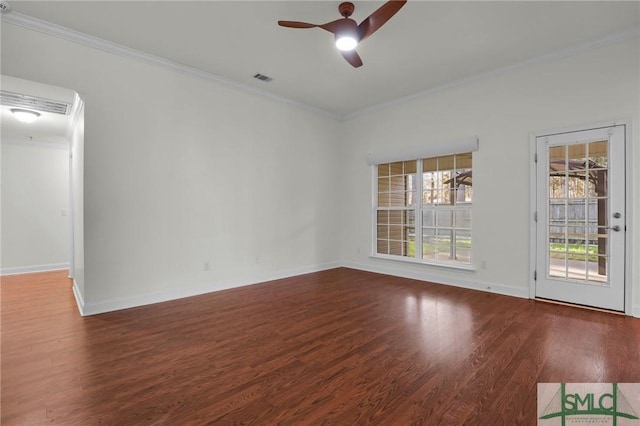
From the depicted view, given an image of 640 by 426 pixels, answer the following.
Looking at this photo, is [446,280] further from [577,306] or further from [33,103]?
[33,103]

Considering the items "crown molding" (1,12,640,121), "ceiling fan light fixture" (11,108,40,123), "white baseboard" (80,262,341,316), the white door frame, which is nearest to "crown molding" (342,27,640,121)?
"crown molding" (1,12,640,121)

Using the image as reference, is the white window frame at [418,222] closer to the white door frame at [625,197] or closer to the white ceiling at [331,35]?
the white door frame at [625,197]

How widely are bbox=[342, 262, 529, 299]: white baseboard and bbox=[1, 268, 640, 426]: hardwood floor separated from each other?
26 cm

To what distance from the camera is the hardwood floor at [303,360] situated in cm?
173

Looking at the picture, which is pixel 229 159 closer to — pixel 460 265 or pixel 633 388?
pixel 460 265

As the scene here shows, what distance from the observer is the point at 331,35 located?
3264 millimetres

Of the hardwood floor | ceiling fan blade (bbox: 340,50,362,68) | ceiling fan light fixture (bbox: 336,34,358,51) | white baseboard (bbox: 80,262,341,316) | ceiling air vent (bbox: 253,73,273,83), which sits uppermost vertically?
ceiling air vent (bbox: 253,73,273,83)

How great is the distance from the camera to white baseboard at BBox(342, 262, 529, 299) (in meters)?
3.96

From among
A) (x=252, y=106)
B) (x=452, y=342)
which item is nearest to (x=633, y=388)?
(x=452, y=342)

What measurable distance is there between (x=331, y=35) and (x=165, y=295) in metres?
3.69

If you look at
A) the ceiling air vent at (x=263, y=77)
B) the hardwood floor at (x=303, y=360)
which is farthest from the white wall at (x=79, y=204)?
the ceiling air vent at (x=263, y=77)

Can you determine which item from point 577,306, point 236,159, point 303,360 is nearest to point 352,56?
point 236,159

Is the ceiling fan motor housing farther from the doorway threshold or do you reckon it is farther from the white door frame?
the doorway threshold

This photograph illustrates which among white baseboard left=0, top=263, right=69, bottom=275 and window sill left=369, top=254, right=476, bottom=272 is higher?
window sill left=369, top=254, right=476, bottom=272
